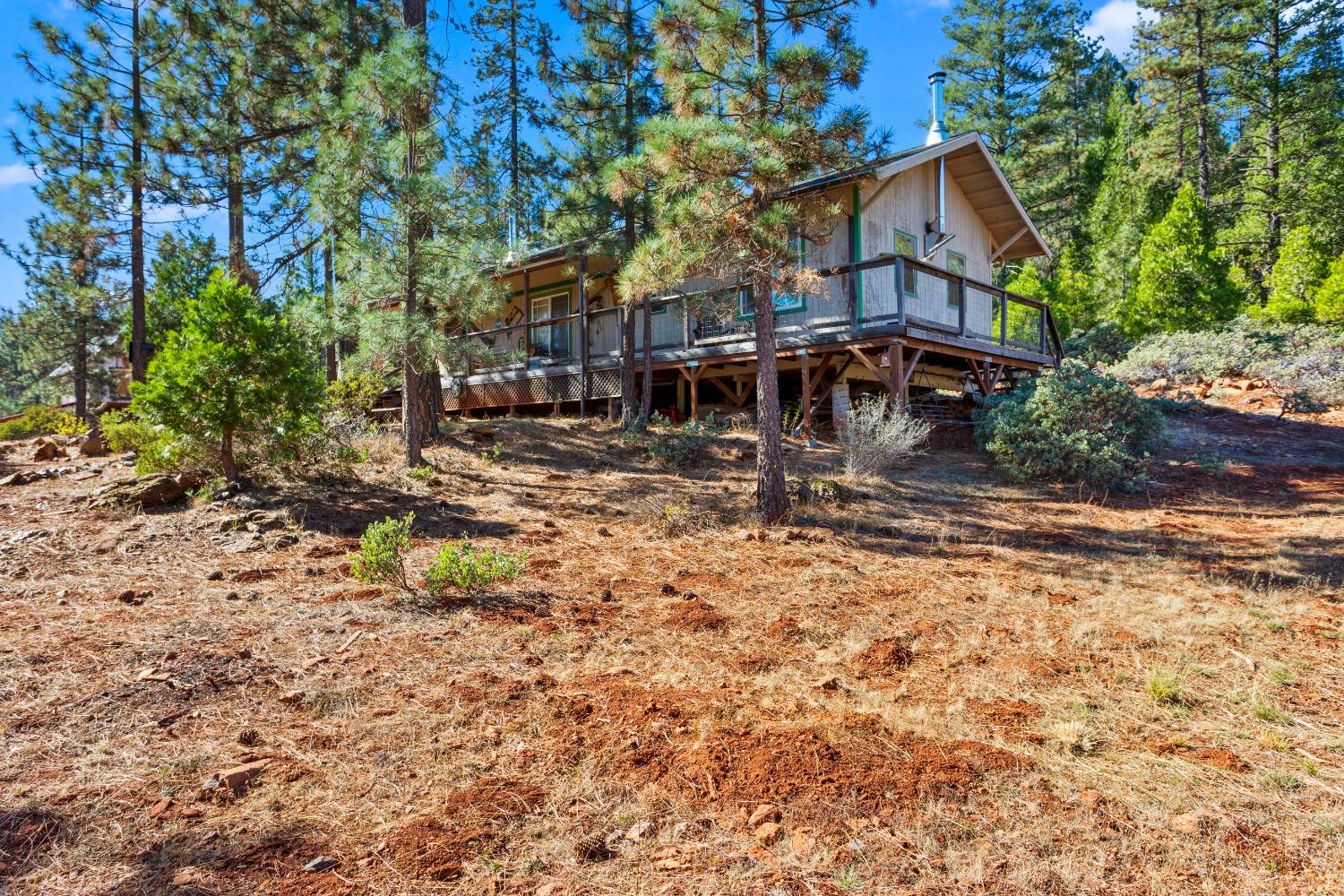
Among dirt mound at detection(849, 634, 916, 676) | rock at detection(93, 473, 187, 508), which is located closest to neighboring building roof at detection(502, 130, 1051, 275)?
rock at detection(93, 473, 187, 508)

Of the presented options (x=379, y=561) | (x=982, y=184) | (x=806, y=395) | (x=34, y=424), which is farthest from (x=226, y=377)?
(x=982, y=184)

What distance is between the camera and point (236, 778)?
2.75m

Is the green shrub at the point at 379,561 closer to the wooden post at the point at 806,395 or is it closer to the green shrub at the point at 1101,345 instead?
the wooden post at the point at 806,395

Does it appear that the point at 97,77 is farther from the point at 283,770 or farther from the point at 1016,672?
the point at 1016,672

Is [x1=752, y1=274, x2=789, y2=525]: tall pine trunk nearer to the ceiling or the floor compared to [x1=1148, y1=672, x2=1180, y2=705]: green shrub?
nearer to the ceiling

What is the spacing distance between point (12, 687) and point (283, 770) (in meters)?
1.80

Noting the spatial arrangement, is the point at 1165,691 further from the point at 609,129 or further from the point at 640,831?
the point at 609,129

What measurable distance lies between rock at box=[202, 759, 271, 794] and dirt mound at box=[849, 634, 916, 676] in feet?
9.63

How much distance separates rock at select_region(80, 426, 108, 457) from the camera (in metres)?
10.8

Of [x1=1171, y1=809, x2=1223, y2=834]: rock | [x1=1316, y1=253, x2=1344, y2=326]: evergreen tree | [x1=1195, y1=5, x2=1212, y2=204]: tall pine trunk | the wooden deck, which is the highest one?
[x1=1195, y1=5, x2=1212, y2=204]: tall pine trunk

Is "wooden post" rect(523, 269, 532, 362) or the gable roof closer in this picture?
the gable roof

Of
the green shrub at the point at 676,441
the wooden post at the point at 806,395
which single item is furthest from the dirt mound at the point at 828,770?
the wooden post at the point at 806,395

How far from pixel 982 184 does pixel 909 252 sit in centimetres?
305

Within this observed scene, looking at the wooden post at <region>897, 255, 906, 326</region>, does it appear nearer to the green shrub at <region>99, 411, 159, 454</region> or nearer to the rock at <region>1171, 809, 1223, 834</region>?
the rock at <region>1171, 809, 1223, 834</region>
